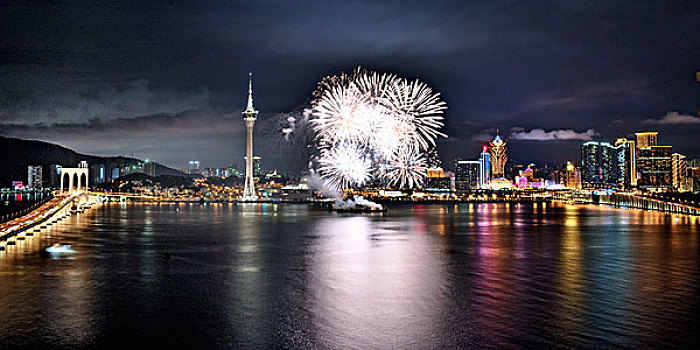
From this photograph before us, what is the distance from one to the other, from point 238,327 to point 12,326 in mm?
5684

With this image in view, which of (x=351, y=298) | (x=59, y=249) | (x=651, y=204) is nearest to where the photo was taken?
(x=351, y=298)

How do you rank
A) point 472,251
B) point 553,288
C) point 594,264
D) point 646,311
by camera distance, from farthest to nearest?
point 472,251
point 594,264
point 553,288
point 646,311

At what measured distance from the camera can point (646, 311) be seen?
16.4m

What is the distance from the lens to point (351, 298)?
18.6 meters

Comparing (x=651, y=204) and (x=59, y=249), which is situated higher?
(x=59, y=249)

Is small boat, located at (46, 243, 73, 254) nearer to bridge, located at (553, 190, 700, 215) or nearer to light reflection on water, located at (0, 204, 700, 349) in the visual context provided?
light reflection on water, located at (0, 204, 700, 349)

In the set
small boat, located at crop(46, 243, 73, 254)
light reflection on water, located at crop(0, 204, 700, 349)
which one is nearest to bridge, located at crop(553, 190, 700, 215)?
light reflection on water, located at crop(0, 204, 700, 349)

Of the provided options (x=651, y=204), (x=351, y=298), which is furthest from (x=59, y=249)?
(x=651, y=204)

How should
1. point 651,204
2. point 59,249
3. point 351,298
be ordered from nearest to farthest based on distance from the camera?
1. point 351,298
2. point 59,249
3. point 651,204

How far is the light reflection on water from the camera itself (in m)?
13.5

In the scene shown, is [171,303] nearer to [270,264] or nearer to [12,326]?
[12,326]

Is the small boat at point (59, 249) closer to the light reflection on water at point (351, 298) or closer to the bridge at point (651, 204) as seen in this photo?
the light reflection on water at point (351, 298)

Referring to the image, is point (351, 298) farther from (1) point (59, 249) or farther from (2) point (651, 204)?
(2) point (651, 204)

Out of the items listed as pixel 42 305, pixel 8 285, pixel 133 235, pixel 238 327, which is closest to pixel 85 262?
pixel 8 285
